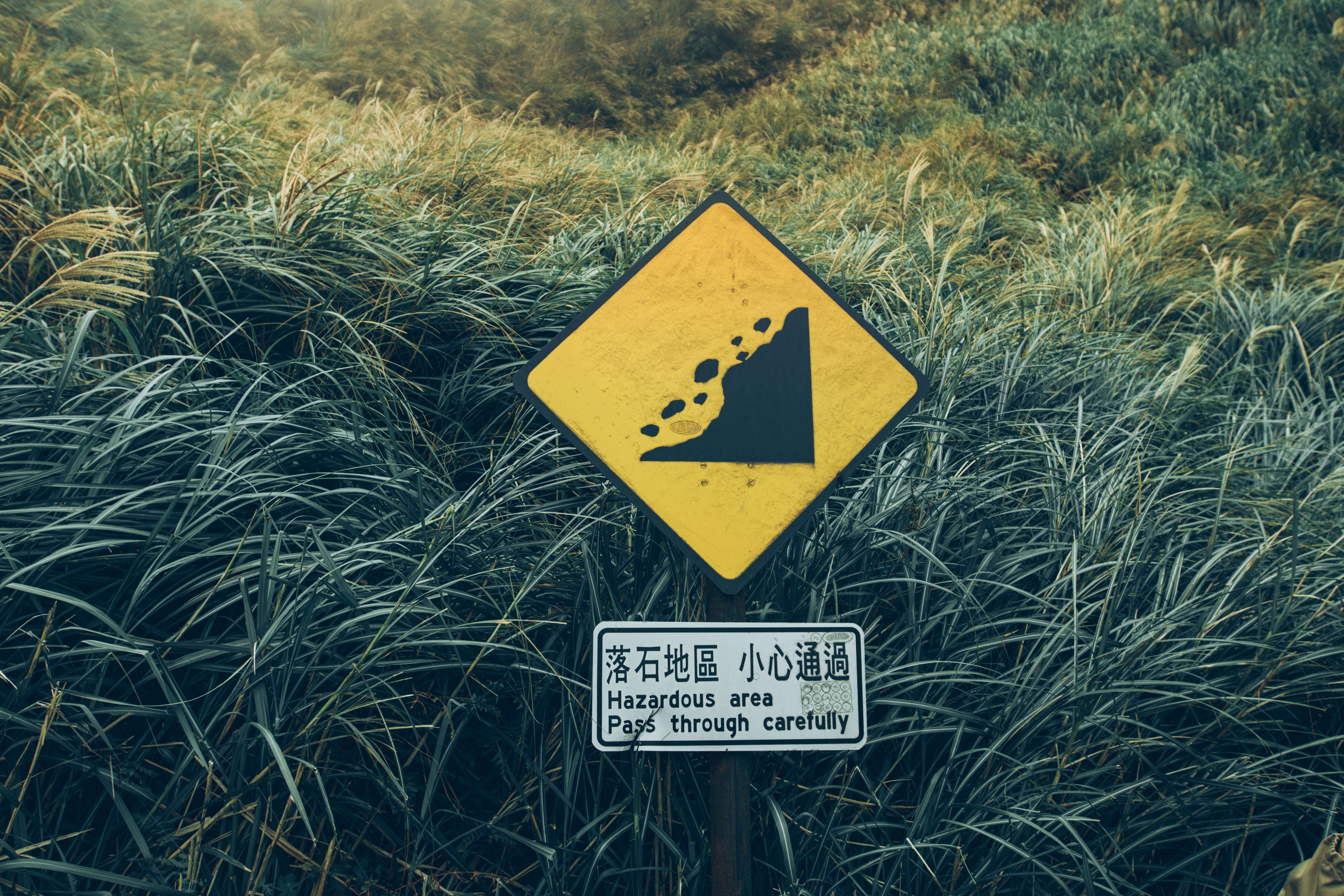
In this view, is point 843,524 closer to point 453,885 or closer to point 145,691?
point 453,885

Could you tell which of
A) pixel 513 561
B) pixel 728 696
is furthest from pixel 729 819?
pixel 513 561

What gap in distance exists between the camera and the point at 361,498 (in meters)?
2.02

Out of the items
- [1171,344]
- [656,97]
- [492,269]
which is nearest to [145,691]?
[492,269]

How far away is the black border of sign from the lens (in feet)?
4.05

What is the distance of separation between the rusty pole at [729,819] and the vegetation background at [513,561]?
0.64ft

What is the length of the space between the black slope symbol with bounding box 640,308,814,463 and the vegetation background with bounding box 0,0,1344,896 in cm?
59

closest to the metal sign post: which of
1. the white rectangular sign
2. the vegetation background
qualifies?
the white rectangular sign

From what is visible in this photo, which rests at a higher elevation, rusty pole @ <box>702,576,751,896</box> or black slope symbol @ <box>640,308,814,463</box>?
black slope symbol @ <box>640,308,814,463</box>

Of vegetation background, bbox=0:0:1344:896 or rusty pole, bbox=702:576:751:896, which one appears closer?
rusty pole, bbox=702:576:751:896

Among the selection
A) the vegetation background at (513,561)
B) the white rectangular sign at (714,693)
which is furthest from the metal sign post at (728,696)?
the vegetation background at (513,561)

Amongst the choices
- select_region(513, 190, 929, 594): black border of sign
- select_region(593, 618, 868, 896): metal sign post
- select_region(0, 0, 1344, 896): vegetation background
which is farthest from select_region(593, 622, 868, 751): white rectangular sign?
select_region(0, 0, 1344, 896): vegetation background

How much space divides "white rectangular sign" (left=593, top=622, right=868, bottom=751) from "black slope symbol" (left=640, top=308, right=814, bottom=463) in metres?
0.30

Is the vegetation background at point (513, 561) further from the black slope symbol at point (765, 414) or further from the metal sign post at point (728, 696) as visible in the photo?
the black slope symbol at point (765, 414)

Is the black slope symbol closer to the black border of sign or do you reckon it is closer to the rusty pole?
the black border of sign
